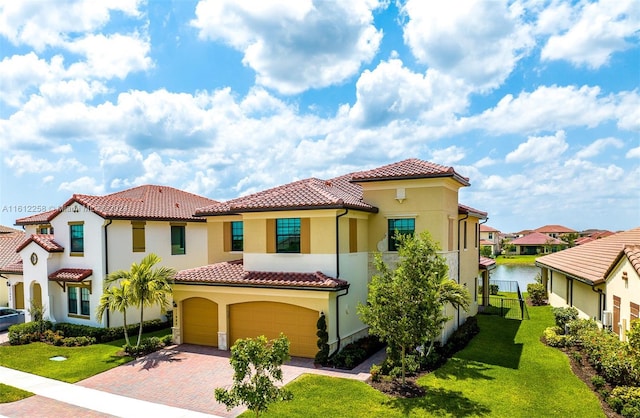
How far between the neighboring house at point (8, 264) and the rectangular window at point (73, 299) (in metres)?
5.30

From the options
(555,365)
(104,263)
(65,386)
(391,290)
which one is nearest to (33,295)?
(104,263)

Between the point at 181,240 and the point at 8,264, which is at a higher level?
the point at 181,240

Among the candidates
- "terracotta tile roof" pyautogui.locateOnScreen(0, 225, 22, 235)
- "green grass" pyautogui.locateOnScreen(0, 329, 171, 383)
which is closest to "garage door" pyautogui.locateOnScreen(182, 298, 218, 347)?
"green grass" pyautogui.locateOnScreen(0, 329, 171, 383)

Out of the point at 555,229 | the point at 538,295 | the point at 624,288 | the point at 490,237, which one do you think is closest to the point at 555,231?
the point at 555,229

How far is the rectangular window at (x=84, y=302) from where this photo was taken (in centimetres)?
2094

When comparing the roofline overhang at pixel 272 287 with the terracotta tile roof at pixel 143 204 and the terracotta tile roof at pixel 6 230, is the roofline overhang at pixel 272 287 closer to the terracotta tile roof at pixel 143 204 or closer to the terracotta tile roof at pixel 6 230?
the terracotta tile roof at pixel 143 204

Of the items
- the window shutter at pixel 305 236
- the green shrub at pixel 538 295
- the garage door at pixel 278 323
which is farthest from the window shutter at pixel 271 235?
the green shrub at pixel 538 295

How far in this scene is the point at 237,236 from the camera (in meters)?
21.4

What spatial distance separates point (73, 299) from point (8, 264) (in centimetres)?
798

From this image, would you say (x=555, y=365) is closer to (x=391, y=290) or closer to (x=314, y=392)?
(x=391, y=290)

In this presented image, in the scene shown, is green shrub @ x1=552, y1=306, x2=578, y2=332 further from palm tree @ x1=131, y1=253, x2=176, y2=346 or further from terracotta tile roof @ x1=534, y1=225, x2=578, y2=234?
terracotta tile roof @ x1=534, y1=225, x2=578, y2=234

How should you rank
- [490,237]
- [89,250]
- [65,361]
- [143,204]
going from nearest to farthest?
[65,361], [89,250], [143,204], [490,237]

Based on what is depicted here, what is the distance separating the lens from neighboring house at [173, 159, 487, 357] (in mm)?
16078

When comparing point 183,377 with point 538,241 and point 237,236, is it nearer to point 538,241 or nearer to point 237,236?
point 237,236
